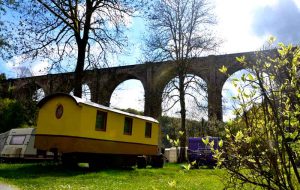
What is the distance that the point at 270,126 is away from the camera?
2.73 metres

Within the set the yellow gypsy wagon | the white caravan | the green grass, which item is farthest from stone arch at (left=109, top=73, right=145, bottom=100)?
the green grass

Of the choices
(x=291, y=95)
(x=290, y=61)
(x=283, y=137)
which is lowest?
(x=283, y=137)

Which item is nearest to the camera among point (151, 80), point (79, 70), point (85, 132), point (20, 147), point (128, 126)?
point (85, 132)

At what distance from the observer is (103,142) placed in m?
15.1

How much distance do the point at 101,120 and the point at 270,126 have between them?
42.3 feet

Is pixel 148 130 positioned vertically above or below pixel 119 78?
below

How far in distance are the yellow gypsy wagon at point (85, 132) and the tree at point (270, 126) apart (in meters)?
11.6

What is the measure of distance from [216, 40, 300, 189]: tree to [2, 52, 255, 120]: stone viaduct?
936 inches

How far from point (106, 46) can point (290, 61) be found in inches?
720

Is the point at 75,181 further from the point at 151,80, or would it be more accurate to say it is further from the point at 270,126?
the point at 151,80

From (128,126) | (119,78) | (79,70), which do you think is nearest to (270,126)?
(128,126)

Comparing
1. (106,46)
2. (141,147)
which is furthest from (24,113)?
(141,147)

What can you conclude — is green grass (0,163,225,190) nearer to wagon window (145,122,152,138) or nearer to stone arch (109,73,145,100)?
wagon window (145,122,152,138)

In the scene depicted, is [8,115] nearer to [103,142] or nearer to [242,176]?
[103,142]
